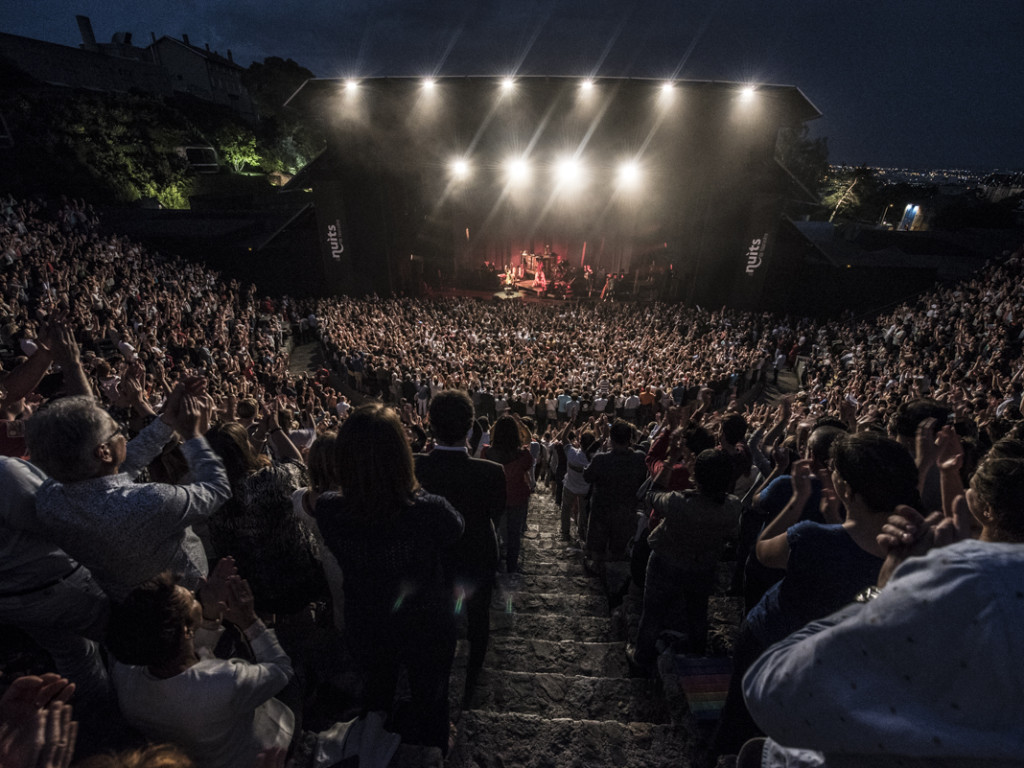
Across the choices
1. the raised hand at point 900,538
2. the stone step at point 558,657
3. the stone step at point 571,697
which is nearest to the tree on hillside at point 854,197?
the stone step at point 558,657

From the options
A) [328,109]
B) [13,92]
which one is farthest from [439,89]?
[13,92]

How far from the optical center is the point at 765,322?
1703 cm

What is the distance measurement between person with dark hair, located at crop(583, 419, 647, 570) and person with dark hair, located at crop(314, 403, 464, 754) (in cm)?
201

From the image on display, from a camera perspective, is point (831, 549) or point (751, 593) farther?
point (751, 593)

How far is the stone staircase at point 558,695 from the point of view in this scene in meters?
2.26

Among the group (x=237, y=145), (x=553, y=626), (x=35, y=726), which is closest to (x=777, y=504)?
(x=553, y=626)

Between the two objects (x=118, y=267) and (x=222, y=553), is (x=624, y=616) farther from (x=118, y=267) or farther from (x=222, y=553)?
(x=118, y=267)

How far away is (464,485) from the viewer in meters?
2.42

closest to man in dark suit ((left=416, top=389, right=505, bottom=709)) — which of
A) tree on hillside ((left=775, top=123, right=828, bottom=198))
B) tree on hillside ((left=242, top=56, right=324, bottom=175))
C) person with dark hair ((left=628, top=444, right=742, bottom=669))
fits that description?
person with dark hair ((left=628, top=444, right=742, bottom=669))

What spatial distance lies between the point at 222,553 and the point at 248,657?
962 mm

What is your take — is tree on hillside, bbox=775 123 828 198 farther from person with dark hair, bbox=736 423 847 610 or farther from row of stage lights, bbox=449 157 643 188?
person with dark hair, bbox=736 423 847 610

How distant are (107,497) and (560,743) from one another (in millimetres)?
2267

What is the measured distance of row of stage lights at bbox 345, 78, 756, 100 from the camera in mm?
16297

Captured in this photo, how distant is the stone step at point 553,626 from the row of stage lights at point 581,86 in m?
18.0
